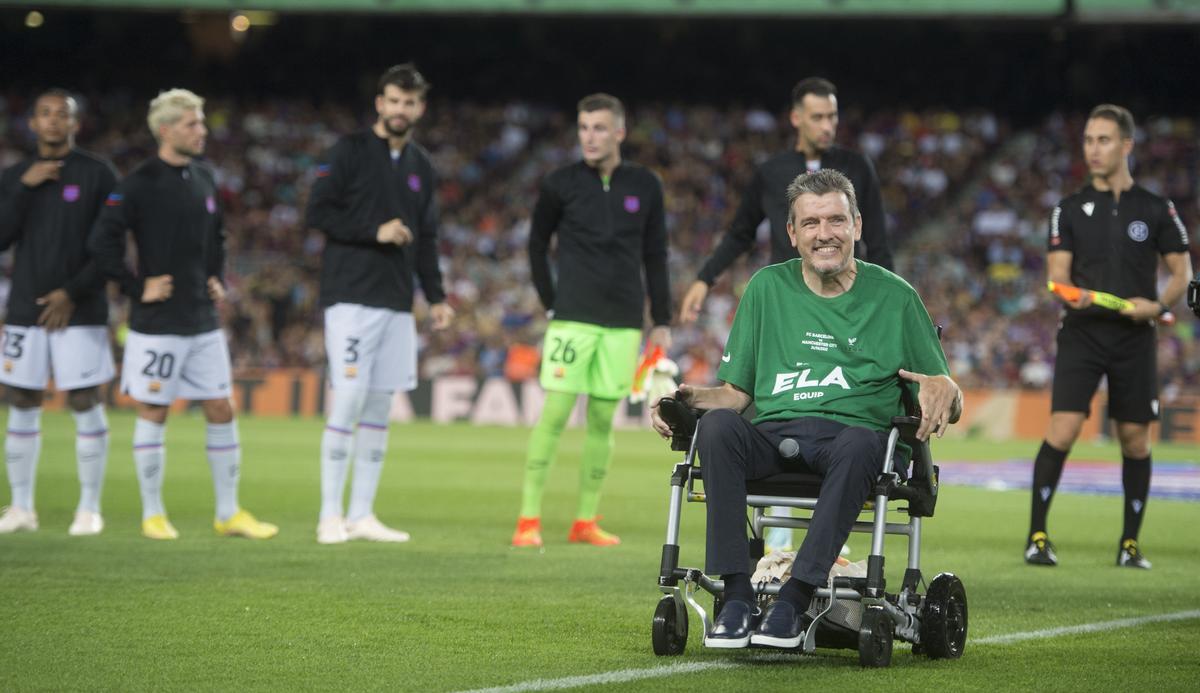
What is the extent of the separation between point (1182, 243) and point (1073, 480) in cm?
721

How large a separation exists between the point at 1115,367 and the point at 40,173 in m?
6.65

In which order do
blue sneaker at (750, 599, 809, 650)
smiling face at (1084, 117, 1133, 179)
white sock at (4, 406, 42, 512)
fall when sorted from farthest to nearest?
1. white sock at (4, 406, 42, 512)
2. smiling face at (1084, 117, 1133, 179)
3. blue sneaker at (750, 599, 809, 650)

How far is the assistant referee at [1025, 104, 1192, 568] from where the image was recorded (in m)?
9.34

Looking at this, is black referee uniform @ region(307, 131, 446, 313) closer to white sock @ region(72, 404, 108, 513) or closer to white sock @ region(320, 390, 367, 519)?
white sock @ region(320, 390, 367, 519)

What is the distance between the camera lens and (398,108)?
9688 mm

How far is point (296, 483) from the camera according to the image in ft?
46.6

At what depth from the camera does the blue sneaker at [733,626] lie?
5.12 m

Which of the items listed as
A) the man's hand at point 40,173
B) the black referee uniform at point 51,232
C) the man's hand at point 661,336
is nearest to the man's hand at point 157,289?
the black referee uniform at point 51,232

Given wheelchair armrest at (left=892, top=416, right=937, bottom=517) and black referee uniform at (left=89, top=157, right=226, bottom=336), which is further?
black referee uniform at (left=89, top=157, right=226, bottom=336)

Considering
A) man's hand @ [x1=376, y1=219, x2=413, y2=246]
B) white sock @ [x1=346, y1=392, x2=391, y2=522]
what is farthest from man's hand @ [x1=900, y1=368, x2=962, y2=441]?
white sock @ [x1=346, y1=392, x2=391, y2=522]

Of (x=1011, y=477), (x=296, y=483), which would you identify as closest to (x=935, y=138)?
(x=1011, y=477)

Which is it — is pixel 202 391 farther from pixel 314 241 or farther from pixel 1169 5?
pixel 314 241

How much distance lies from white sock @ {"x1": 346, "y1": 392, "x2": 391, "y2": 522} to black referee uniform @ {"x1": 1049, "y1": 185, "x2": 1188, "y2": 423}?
4.14 metres

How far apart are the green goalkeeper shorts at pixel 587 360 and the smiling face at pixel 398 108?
→ 1.54 metres
